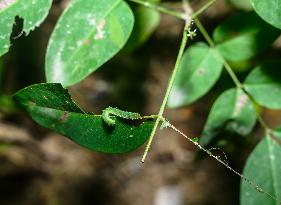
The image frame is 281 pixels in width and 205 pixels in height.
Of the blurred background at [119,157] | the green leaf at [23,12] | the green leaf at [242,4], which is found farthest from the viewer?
the blurred background at [119,157]

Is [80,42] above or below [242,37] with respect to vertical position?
above

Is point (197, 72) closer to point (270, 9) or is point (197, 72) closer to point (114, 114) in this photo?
point (270, 9)

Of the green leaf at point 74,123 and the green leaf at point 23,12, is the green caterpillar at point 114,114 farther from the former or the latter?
the green leaf at point 23,12

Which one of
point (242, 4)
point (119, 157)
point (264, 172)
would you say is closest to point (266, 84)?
point (264, 172)

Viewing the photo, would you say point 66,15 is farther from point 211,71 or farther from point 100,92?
point 100,92

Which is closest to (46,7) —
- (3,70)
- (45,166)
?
(3,70)

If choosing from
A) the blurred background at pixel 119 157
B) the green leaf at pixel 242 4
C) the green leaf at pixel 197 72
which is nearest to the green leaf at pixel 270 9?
the green leaf at pixel 197 72
